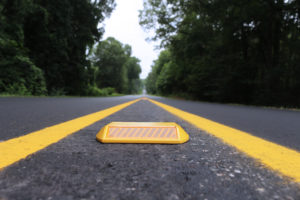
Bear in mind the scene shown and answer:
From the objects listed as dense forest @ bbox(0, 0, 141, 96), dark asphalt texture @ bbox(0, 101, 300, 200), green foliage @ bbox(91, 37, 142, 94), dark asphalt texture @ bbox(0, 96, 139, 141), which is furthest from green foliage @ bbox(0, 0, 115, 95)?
green foliage @ bbox(91, 37, 142, 94)

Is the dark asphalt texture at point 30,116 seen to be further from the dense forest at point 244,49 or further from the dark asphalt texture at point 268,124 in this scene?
the dense forest at point 244,49

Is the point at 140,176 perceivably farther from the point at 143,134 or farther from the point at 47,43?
the point at 47,43

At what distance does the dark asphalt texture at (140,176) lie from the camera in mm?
582

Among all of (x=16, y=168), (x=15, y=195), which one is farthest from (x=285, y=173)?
(x=16, y=168)

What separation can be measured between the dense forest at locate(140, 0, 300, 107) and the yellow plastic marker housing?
9.06 meters

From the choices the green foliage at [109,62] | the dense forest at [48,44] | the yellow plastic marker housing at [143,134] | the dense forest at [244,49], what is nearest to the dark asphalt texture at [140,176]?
the yellow plastic marker housing at [143,134]

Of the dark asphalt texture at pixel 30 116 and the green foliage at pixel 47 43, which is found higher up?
the green foliage at pixel 47 43

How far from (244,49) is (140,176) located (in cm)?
1403

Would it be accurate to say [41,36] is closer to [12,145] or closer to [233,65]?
[233,65]

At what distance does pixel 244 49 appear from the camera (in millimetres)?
12375

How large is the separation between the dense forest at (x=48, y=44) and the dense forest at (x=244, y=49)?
29.1 ft

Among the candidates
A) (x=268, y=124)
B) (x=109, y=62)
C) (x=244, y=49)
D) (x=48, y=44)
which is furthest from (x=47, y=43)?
(x=109, y=62)

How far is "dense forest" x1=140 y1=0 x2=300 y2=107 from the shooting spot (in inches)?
337

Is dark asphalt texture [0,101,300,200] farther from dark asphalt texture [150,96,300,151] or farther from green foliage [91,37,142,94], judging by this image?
green foliage [91,37,142,94]
